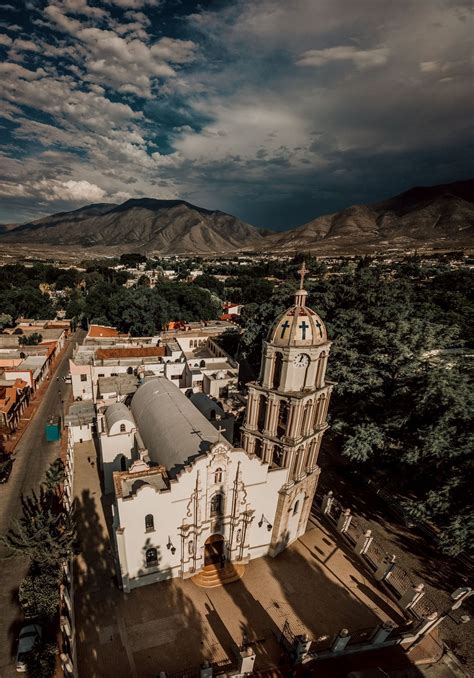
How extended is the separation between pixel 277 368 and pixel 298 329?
3020 mm

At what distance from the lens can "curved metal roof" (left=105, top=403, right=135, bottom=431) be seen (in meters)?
28.6

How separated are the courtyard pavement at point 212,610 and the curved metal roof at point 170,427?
8.04 m

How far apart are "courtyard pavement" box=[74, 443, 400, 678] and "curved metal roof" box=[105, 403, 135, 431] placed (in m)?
8.54

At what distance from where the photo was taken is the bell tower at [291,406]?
20672mm

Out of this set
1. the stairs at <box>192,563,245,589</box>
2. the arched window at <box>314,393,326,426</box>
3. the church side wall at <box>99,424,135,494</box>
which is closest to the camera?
the stairs at <box>192,563,245,589</box>

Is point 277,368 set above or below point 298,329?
below

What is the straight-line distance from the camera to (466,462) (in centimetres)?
2169

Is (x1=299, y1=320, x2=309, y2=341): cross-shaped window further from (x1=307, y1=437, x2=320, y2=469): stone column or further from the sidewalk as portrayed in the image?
the sidewalk

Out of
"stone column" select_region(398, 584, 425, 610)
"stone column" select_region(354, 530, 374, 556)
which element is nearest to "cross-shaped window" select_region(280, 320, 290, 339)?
"stone column" select_region(354, 530, 374, 556)

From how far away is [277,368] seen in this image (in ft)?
71.1

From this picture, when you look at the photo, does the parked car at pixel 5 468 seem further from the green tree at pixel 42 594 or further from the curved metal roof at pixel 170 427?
the green tree at pixel 42 594

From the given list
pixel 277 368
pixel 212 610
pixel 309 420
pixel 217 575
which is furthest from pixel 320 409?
pixel 212 610

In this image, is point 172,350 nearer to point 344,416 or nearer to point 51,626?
→ point 344,416

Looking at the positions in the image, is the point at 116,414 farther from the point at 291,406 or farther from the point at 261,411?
the point at 291,406
